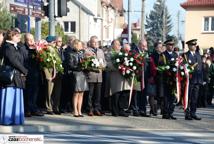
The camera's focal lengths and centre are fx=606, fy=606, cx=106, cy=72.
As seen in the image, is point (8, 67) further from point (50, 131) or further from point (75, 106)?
point (75, 106)

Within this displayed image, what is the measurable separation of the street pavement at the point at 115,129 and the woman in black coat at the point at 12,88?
277 mm

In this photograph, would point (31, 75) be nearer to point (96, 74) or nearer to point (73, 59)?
point (73, 59)

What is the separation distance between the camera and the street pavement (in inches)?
458

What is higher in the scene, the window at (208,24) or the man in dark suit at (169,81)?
the window at (208,24)

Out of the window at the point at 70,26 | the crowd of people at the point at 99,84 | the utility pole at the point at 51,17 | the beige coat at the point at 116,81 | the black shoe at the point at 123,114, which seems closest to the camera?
the crowd of people at the point at 99,84

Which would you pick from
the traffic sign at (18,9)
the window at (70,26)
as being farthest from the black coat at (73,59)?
the window at (70,26)

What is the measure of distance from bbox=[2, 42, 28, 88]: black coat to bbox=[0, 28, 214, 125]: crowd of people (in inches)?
32.2

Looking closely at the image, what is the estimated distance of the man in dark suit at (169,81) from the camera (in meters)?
14.9

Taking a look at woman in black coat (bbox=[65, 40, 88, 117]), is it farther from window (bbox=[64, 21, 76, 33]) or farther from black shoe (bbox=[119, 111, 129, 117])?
window (bbox=[64, 21, 76, 33])

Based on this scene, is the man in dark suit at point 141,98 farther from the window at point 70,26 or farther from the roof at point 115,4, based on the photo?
the roof at point 115,4

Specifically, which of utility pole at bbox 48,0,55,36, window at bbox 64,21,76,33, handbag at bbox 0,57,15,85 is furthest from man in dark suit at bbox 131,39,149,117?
window at bbox 64,21,76,33

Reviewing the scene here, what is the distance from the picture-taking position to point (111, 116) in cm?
1523

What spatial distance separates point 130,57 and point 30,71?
2.48m

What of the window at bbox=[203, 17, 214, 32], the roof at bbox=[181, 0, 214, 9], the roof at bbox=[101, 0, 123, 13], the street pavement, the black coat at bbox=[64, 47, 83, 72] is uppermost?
the roof at bbox=[101, 0, 123, 13]
